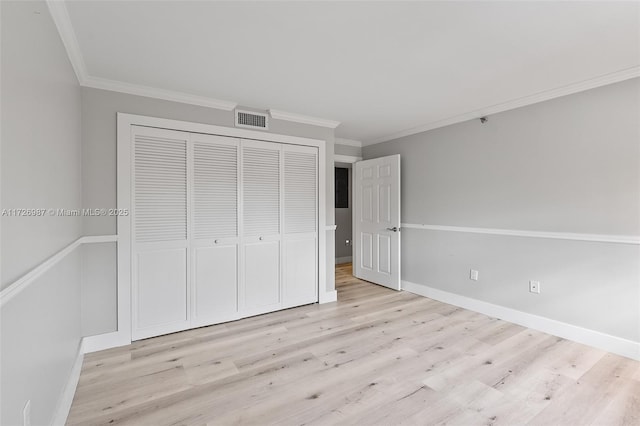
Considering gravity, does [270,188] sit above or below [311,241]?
above

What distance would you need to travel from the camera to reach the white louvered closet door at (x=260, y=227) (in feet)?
10.9

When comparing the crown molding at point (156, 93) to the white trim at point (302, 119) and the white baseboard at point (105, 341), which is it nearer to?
the white trim at point (302, 119)

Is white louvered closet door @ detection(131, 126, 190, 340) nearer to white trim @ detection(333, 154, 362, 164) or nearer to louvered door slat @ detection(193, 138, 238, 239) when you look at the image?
louvered door slat @ detection(193, 138, 238, 239)

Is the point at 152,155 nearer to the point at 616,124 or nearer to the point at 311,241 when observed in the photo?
the point at 311,241

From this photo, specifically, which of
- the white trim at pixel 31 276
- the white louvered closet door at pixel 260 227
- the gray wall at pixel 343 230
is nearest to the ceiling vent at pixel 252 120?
the white louvered closet door at pixel 260 227

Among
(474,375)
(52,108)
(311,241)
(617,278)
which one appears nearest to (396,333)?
(474,375)

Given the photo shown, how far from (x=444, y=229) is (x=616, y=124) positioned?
1907 millimetres

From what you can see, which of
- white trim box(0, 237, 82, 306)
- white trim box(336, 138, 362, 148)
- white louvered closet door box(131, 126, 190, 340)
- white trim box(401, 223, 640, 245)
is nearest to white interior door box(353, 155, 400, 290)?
white trim box(336, 138, 362, 148)

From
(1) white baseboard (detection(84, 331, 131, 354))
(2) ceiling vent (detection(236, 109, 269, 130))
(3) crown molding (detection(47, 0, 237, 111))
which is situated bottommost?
(1) white baseboard (detection(84, 331, 131, 354))

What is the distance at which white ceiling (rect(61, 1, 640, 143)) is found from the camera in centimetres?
170

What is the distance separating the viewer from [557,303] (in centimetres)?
287

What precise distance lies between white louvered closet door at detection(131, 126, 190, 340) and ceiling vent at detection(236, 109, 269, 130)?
1.96ft

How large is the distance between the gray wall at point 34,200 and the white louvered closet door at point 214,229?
43.8 inches

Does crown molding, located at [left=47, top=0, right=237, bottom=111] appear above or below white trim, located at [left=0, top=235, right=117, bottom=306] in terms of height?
above
